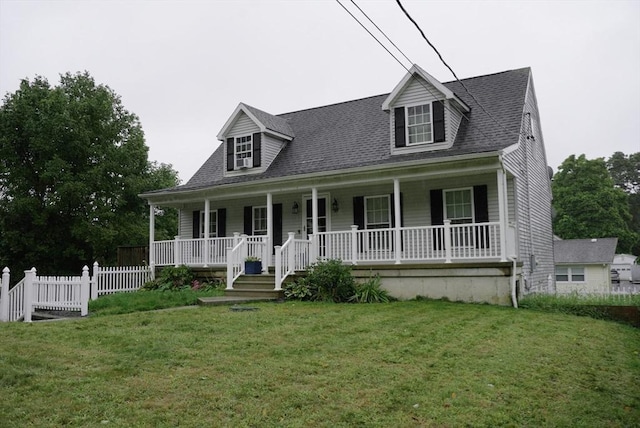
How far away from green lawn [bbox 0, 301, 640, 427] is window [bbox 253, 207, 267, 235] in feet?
29.1

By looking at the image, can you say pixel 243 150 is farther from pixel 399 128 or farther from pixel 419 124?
pixel 419 124

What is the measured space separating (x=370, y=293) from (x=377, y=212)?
381 centimetres

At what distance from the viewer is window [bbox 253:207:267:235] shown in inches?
702

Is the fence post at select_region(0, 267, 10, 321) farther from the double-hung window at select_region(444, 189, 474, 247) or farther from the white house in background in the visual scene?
the white house in background

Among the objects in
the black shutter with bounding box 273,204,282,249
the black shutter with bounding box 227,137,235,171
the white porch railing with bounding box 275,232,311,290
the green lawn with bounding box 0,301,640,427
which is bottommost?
the green lawn with bounding box 0,301,640,427

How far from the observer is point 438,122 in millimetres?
14445

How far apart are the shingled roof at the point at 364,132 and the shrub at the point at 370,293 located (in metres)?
3.24

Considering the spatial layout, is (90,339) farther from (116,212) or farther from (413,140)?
(116,212)

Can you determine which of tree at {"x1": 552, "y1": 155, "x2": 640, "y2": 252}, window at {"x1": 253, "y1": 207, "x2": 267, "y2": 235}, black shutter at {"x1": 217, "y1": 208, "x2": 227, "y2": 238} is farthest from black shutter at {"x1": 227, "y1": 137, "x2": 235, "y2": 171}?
tree at {"x1": 552, "y1": 155, "x2": 640, "y2": 252}

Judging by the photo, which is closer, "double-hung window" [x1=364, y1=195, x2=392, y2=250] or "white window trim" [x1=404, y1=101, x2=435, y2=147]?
"white window trim" [x1=404, y1=101, x2=435, y2=147]

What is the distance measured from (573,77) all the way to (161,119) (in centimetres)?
2780

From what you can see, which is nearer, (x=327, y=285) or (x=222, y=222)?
(x=327, y=285)

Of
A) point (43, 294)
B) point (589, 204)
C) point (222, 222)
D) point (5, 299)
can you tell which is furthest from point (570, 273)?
Result: point (5, 299)

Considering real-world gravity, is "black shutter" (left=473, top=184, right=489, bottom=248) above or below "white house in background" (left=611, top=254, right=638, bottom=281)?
above
